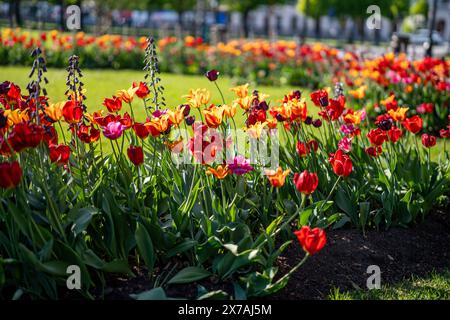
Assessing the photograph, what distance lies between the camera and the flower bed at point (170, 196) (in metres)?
3.01

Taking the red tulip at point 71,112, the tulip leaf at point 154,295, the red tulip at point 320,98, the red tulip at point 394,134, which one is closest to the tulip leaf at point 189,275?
the tulip leaf at point 154,295

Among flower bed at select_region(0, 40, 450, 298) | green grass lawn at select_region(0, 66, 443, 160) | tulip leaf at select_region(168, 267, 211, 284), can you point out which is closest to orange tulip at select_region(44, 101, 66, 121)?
flower bed at select_region(0, 40, 450, 298)

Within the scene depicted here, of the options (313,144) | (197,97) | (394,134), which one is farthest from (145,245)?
(394,134)

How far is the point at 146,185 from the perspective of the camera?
3.70 meters

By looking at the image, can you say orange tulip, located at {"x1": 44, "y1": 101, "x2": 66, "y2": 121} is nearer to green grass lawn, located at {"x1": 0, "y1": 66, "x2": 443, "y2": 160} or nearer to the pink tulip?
the pink tulip

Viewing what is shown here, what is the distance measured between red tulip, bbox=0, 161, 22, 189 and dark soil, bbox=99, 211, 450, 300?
2.60 feet

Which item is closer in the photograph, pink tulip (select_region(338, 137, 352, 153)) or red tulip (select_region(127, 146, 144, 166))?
red tulip (select_region(127, 146, 144, 166))

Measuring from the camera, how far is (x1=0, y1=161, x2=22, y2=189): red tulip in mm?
2682

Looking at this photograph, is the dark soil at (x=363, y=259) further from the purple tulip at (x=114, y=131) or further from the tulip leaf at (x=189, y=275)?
the purple tulip at (x=114, y=131)

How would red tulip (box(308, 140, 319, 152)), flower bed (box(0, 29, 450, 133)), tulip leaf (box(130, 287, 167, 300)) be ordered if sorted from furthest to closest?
1. flower bed (box(0, 29, 450, 133))
2. red tulip (box(308, 140, 319, 152))
3. tulip leaf (box(130, 287, 167, 300))

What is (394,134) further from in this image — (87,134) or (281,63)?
(281,63)

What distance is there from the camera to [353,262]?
3.76m
